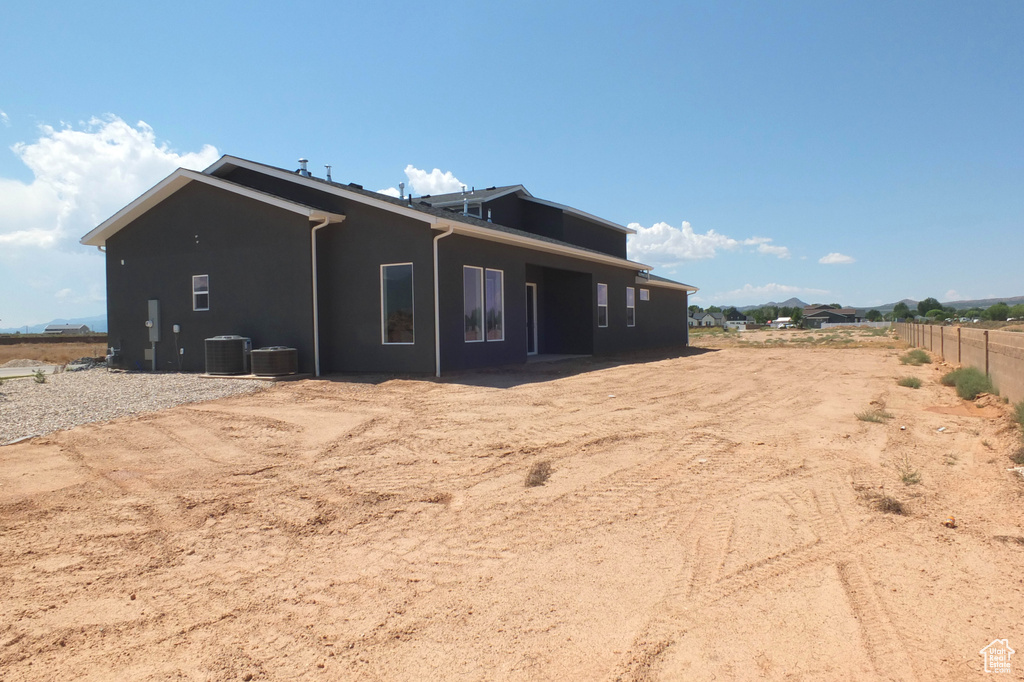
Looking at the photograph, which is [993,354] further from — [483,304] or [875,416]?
[483,304]

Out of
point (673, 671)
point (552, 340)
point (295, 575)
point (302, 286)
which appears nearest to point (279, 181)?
point (302, 286)

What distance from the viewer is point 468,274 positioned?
1256cm

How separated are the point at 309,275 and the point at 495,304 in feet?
12.9

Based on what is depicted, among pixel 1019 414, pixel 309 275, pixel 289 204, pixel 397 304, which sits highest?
pixel 289 204

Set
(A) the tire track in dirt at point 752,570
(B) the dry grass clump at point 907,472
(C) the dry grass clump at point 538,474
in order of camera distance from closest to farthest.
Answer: (A) the tire track in dirt at point 752,570 < (B) the dry grass clump at point 907,472 < (C) the dry grass clump at point 538,474

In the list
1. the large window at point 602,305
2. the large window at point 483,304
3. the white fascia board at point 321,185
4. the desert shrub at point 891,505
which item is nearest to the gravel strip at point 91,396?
the white fascia board at point 321,185

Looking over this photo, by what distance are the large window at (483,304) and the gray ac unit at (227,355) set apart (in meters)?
4.53

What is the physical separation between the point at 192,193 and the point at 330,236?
12.0 feet

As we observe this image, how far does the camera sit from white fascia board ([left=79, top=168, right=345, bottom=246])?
12.0m

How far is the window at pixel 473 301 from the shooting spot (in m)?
12.5

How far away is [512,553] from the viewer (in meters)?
3.65

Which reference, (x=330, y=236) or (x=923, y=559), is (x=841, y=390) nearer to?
(x=923, y=559)

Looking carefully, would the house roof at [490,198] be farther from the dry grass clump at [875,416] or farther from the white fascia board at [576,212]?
the dry grass clump at [875,416]

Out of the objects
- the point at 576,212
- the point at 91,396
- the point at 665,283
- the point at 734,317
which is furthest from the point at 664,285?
the point at 734,317
